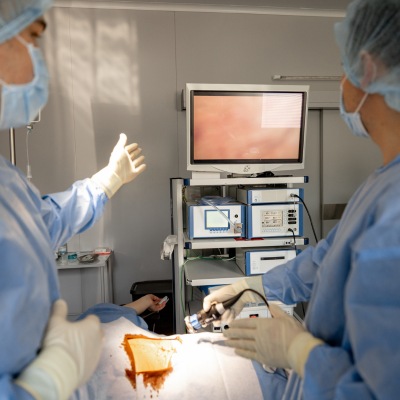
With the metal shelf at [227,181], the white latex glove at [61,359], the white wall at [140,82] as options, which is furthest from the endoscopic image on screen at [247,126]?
the white latex glove at [61,359]

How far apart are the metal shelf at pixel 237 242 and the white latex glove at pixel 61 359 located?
2.97 ft

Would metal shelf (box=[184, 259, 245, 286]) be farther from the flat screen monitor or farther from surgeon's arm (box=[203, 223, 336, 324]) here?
the flat screen monitor

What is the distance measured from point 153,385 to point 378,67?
1217mm

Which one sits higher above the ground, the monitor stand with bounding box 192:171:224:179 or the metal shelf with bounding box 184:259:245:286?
the monitor stand with bounding box 192:171:224:179

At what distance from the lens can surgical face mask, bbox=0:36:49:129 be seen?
0.77 metres

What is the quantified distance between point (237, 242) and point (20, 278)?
1173 millimetres

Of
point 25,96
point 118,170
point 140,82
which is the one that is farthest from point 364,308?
point 140,82

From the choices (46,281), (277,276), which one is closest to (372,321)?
(277,276)

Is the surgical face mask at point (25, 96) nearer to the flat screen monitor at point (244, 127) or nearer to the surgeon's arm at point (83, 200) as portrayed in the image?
the surgeon's arm at point (83, 200)

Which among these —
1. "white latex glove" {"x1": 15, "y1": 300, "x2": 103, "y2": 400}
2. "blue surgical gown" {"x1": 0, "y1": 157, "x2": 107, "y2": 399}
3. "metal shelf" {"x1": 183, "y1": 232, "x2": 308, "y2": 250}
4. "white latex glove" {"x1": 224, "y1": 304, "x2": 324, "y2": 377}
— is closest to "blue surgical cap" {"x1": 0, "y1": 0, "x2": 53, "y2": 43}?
"blue surgical gown" {"x1": 0, "y1": 157, "x2": 107, "y2": 399}

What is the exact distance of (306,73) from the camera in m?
2.66

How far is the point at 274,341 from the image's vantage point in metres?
0.83

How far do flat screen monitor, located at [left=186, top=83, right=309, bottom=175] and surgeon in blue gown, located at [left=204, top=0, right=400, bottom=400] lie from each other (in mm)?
890

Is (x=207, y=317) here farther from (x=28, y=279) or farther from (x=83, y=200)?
(x=28, y=279)
